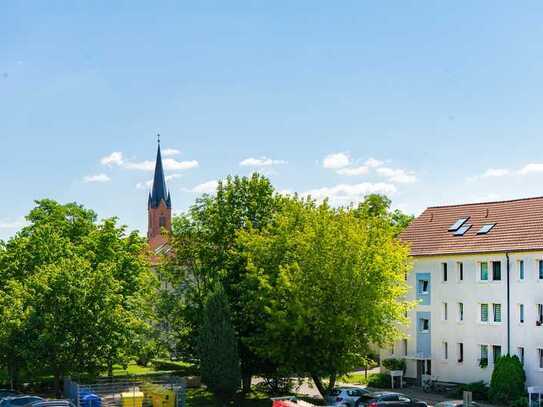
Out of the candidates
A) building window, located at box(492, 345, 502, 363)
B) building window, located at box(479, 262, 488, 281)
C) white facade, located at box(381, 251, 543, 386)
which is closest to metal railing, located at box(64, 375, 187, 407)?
white facade, located at box(381, 251, 543, 386)

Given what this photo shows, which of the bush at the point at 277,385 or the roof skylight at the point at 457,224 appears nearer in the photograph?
the bush at the point at 277,385

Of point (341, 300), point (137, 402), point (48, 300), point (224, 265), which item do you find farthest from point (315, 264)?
point (48, 300)

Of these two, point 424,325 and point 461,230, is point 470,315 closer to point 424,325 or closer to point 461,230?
point 424,325

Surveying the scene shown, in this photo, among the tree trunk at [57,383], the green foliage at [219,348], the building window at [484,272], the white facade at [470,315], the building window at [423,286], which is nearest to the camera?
the green foliage at [219,348]

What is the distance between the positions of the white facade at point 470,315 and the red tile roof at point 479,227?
563mm

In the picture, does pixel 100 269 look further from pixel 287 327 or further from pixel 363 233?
pixel 363 233

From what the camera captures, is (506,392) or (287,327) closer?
(287,327)

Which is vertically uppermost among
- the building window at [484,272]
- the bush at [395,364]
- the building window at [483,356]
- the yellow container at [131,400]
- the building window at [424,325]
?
the building window at [484,272]

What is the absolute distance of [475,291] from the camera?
53406 millimetres

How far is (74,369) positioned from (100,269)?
19.0 ft

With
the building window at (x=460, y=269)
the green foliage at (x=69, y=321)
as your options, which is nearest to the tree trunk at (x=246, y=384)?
the green foliage at (x=69, y=321)

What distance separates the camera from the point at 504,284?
51500 mm

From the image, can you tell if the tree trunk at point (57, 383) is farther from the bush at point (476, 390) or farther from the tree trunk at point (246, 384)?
the bush at point (476, 390)

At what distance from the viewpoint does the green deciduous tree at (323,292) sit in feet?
149
